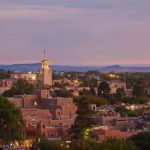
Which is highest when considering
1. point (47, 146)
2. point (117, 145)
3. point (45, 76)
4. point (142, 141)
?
point (45, 76)

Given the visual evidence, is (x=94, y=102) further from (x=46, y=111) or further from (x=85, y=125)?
(x=85, y=125)

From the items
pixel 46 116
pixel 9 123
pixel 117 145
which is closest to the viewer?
pixel 117 145

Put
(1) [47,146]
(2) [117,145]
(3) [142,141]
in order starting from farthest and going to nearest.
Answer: (1) [47,146], (3) [142,141], (2) [117,145]

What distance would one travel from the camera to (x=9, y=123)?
2703cm

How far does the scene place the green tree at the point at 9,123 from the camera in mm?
27016

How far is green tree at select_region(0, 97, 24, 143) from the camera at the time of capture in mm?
27016

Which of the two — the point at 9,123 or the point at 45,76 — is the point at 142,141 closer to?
the point at 9,123

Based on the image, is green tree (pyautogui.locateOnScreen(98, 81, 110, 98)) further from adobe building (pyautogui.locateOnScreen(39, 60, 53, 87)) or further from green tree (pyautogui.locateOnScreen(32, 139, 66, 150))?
green tree (pyautogui.locateOnScreen(32, 139, 66, 150))

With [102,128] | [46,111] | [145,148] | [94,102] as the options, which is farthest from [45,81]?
[145,148]

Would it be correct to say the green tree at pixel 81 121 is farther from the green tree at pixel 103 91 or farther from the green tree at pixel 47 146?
the green tree at pixel 103 91

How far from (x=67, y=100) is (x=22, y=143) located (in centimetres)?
1325

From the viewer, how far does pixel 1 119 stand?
89.5 feet

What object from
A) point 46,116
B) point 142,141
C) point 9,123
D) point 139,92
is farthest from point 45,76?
point 142,141

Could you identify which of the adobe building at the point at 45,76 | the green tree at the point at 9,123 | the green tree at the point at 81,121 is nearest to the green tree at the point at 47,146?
the green tree at the point at 9,123
